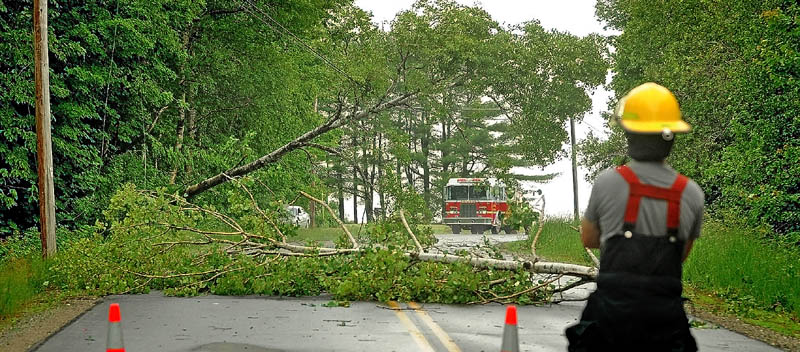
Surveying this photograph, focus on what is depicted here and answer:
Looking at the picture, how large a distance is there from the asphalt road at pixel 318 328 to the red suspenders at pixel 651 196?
481cm

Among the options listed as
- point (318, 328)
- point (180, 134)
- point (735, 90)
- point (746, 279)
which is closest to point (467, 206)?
point (180, 134)

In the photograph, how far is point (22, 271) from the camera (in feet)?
51.0

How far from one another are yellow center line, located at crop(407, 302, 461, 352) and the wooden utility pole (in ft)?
27.4

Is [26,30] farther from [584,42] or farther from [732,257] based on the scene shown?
[584,42]

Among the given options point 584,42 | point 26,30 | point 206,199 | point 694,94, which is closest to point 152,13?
point 26,30

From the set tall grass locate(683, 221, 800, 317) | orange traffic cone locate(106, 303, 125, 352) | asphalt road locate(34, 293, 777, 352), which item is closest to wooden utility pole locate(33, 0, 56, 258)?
asphalt road locate(34, 293, 777, 352)

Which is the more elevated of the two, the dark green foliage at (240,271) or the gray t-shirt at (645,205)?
the gray t-shirt at (645,205)

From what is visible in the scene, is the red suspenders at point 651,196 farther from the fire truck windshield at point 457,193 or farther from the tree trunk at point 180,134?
the fire truck windshield at point 457,193

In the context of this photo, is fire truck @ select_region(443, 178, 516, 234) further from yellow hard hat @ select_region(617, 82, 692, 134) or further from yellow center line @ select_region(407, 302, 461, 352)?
yellow hard hat @ select_region(617, 82, 692, 134)

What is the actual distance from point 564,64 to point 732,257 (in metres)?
26.7

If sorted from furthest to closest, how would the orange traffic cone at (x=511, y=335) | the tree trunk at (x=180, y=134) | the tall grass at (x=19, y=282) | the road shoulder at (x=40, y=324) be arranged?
the tree trunk at (x=180, y=134), the tall grass at (x=19, y=282), the road shoulder at (x=40, y=324), the orange traffic cone at (x=511, y=335)

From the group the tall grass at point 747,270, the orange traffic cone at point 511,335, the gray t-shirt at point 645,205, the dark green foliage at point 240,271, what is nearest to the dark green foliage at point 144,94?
the dark green foliage at point 240,271

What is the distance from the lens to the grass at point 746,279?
1216cm

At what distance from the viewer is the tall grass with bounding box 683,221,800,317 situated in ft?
42.4
